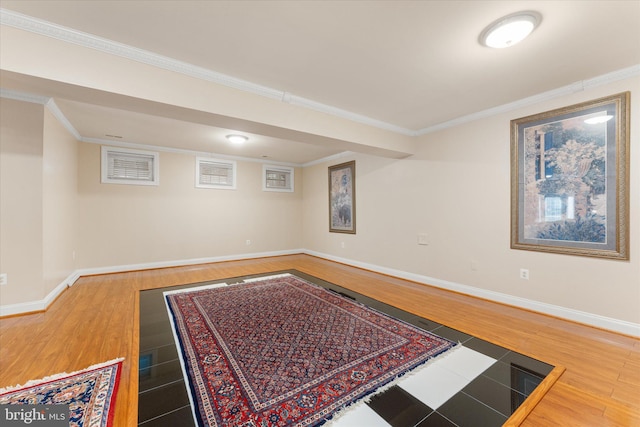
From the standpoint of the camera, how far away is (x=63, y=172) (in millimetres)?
3822

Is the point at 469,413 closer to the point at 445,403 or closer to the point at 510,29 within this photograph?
the point at 445,403

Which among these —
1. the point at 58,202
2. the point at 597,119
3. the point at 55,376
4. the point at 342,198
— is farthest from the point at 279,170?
the point at 597,119

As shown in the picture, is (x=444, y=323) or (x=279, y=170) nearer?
(x=444, y=323)

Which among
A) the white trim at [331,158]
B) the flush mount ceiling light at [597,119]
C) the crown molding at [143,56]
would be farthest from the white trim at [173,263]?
the flush mount ceiling light at [597,119]

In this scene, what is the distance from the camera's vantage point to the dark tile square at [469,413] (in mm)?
1457

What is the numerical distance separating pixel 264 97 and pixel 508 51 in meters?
A: 2.37

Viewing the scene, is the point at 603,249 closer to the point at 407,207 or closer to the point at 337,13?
the point at 407,207

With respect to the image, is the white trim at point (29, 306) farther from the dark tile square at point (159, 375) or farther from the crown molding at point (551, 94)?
the crown molding at point (551, 94)

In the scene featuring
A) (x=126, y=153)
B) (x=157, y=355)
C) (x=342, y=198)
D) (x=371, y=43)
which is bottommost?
(x=157, y=355)

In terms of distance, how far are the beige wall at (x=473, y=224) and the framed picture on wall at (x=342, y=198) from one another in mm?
207

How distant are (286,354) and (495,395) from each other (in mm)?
1480

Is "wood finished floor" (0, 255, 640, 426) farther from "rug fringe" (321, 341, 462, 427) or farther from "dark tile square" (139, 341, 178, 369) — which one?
"rug fringe" (321, 341, 462, 427)

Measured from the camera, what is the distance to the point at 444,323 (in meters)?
2.78

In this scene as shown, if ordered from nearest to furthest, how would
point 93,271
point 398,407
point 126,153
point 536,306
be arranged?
point 398,407 → point 536,306 → point 93,271 → point 126,153
